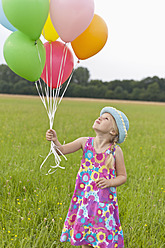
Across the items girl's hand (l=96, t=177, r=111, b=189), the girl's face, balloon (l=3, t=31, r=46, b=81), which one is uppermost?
balloon (l=3, t=31, r=46, b=81)

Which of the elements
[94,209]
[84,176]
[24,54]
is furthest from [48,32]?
[94,209]

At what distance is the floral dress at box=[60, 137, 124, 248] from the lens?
6.23 ft

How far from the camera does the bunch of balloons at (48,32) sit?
208cm

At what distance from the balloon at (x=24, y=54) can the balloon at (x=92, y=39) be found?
43cm

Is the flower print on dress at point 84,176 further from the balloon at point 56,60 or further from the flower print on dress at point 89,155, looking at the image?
the balloon at point 56,60

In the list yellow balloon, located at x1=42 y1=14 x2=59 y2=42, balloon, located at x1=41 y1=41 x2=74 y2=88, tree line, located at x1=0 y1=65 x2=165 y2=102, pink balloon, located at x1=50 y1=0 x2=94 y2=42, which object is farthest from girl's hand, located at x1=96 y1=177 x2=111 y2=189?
tree line, located at x1=0 y1=65 x2=165 y2=102

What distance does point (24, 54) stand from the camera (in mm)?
2158

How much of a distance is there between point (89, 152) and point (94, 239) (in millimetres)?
669

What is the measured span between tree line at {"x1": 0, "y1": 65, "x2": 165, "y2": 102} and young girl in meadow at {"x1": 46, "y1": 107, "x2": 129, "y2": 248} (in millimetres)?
37625

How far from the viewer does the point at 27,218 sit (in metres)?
2.48

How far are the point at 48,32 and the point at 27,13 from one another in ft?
1.64

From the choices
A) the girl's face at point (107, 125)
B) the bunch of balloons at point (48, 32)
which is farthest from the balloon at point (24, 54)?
the girl's face at point (107, 125)

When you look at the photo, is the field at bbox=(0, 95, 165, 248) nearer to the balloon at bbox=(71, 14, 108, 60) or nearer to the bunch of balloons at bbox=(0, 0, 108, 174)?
the bunch of balloons at bbox=(0, 0, 108, 174)

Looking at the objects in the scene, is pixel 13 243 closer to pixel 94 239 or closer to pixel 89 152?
pixel 94 239
